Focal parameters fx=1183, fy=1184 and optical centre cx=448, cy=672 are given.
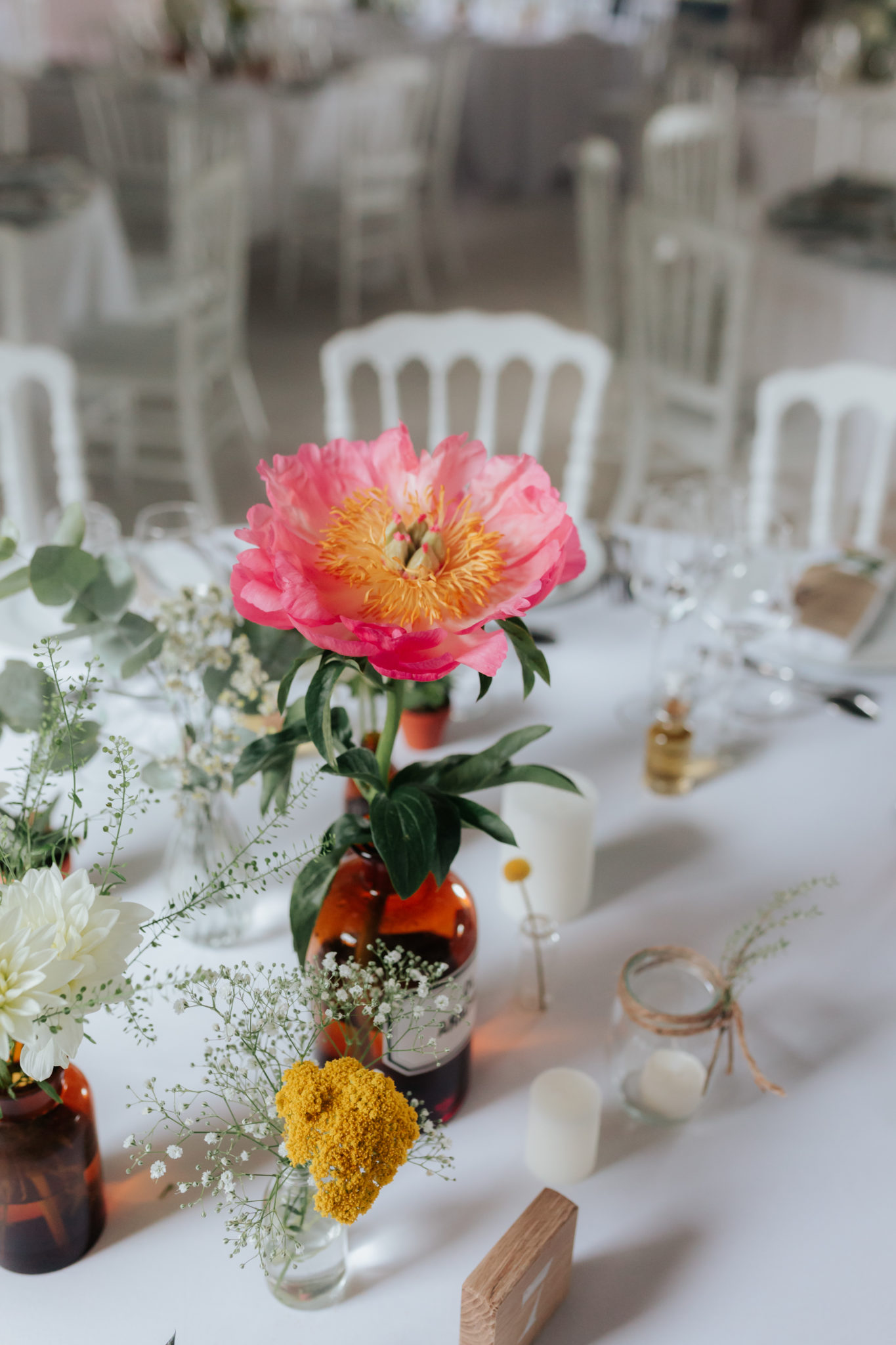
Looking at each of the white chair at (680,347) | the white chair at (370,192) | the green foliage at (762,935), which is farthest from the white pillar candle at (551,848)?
the white chair at (370,192)

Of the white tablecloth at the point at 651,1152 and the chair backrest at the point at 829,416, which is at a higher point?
the chair backrest at the point at 829,416

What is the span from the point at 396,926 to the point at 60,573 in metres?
0.40

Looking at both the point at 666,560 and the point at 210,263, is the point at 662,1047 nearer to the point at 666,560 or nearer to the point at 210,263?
the point at 666,560

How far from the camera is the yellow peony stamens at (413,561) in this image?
2.07 feet

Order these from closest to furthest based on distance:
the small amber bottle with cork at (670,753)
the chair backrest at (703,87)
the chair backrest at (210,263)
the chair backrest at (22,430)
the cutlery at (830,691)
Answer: the small amber bottle with cork at (670,753), the cutlery at (830,691), the chair backrest at (22,430), the chair backrest at (210,263), the chair backrest at (703,87)

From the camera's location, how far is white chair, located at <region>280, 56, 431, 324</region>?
448cm

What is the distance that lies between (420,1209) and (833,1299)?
0.25 metres

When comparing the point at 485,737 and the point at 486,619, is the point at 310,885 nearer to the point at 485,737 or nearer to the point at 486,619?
the point at 486,619

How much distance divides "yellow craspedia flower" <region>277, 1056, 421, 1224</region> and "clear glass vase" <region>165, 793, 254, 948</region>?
35 cm

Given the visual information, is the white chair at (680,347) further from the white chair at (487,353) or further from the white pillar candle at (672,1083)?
the white pillar candle at (672,1083)

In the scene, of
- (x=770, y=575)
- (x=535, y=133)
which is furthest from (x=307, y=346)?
(x=770, y=575)

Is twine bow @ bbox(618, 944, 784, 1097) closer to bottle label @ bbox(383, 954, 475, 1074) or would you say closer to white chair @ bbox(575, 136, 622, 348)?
bottle label @ bbox(383, 954, 475, 1074)

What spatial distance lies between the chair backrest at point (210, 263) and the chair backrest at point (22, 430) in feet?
3.17

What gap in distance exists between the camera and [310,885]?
0.73 m
